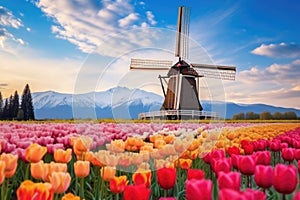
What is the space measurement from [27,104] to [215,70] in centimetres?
1440

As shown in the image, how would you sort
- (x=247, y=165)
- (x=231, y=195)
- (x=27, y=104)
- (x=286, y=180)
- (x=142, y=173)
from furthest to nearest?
(x=27, y=104), (x=247, y=165), (x=142, y=173), (x=286, y=180), (x=231, y=195)

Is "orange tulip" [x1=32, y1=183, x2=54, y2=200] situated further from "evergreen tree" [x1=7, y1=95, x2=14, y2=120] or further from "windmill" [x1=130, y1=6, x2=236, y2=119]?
"evergreen tree" [x1=7, y1=95, x2=14, y2=120]

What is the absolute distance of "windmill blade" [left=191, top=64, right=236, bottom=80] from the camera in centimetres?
1831

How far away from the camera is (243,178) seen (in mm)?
2420

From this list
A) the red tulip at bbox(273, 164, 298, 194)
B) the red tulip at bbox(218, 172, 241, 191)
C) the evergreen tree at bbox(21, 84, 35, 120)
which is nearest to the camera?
the red tulip at bbox(218, 172, 241, 191)

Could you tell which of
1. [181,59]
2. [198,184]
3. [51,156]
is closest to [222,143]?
[51,156]

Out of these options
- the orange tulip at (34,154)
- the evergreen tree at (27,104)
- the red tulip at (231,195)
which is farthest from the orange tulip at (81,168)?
the evergreen tree at (27,104)

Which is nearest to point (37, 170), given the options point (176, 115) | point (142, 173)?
point (142, 173)

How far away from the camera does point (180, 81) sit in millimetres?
17078

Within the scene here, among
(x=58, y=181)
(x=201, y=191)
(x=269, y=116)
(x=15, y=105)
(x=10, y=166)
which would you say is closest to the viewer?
(x=201, y=191)

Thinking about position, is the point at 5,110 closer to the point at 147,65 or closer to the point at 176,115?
the point at 147,65

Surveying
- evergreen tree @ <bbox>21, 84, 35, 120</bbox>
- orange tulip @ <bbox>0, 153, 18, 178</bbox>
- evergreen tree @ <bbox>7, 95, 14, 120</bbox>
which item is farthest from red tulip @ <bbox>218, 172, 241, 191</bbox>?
evergreen tree @ <bbox>21, 84, 35, 120</bbox>

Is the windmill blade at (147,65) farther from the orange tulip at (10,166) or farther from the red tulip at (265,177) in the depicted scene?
the red tulip at (265,177)

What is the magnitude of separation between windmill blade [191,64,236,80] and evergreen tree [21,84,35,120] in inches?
481
